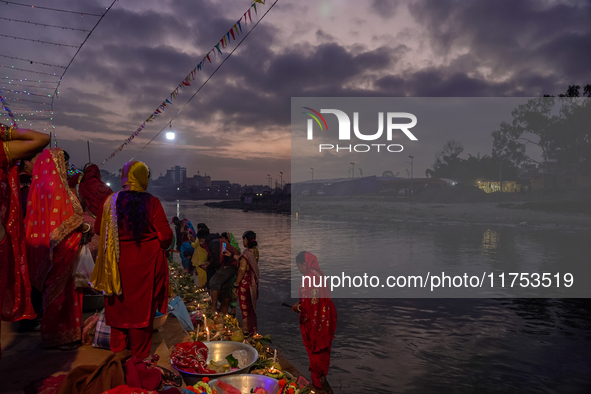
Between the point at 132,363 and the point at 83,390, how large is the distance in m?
0.25

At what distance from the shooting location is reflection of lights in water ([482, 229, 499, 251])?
21.9m

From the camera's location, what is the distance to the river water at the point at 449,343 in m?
6.36

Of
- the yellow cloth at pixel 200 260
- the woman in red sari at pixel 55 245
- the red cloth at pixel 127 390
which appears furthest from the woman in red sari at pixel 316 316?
the yellow cloth at pixel 200 260

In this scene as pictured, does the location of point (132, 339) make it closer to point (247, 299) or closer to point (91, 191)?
point (91, 191)

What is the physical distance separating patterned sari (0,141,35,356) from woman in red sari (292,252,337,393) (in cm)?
259

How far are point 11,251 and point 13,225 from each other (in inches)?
5.6

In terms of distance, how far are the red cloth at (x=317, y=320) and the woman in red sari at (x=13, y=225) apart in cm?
263

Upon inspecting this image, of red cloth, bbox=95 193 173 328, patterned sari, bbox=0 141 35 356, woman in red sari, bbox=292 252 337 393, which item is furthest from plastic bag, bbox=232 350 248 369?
patterned sari, bbox=0 141 35 356

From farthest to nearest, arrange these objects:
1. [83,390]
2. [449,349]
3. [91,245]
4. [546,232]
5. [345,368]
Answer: [546,232]
[449,349]
[345,368]
[91,245]
[83,390]

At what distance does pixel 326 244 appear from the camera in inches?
961

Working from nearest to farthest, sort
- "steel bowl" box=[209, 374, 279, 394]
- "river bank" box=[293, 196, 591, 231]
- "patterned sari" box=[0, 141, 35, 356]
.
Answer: "patterned sari" box=[0, 141, 35, 356]
"steel bowl" box=[209, 374, 279, 394]
"river bank" box=[293, 196, 591, 231]

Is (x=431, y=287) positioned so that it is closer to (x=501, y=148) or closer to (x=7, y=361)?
(x=7, y=361)

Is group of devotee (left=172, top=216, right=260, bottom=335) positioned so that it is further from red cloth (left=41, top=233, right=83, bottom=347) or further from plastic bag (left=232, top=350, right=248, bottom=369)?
plastic bag (left=232, top=350, right=248, bottom=369)

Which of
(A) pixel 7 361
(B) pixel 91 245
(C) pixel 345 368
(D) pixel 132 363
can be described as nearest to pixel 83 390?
(D) pixel 132 363
